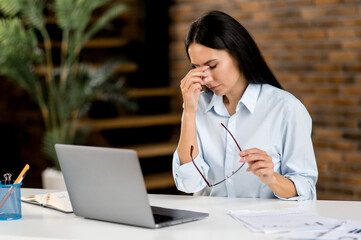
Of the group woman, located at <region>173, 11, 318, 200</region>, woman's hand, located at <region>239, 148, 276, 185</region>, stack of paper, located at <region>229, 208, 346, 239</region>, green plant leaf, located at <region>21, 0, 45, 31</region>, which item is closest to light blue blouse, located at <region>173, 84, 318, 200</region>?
woman, located at <region>173, 11, 318, 200</region>

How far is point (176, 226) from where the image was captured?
1914 mm

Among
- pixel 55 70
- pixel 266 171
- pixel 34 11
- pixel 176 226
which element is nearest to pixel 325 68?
pixel 55 70

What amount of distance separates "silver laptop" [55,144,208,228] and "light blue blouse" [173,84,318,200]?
50cm

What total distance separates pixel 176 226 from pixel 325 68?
285 cm

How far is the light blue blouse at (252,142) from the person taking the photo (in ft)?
8.04

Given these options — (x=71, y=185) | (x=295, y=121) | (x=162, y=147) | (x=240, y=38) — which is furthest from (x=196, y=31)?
(x=162, y=147)

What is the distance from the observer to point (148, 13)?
5906 millimetres

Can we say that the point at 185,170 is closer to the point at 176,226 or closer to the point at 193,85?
the point at 193,85

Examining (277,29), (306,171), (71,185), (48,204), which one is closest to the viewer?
(71,185)

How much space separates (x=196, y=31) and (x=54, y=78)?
101 inches

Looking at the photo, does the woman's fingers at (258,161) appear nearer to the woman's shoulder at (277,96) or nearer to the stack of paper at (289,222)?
the stack of paper at (289,222)

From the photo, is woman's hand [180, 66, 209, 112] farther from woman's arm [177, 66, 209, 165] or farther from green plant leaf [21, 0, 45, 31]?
green plant leaf [21, 0, 45, 31]

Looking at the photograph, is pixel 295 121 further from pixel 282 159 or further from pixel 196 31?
pixel 196 31

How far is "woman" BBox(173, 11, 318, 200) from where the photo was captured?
8.12ft
